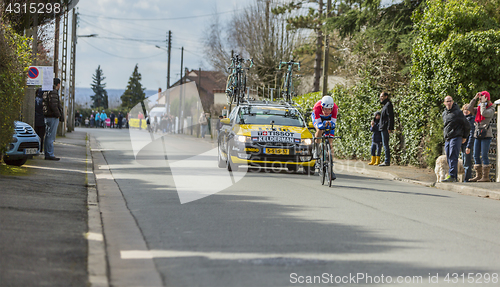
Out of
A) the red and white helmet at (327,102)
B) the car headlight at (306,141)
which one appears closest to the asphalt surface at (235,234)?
the red and white helmet at (327,102)

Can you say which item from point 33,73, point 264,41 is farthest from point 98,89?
point 33,73

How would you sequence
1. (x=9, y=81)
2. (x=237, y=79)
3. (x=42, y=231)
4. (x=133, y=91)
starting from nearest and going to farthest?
(x=42, y=231)
(x=9, y=81)
(x=237, y=79)
(x=133, y=91)

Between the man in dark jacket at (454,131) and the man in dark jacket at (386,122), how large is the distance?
3700 mm

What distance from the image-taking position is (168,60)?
2314 inches

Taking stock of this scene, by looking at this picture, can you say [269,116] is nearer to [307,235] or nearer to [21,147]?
[21,147]

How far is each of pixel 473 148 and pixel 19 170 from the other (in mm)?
9707

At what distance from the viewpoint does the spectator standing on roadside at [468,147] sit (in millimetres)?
12547

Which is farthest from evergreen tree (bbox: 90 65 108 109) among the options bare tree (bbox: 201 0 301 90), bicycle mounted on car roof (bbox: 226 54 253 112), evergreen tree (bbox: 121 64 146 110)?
bicycle mounted on car roof (bbox: 226 54 253 112)

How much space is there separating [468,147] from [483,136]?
1.75ft

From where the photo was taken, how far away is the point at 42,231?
222 inches

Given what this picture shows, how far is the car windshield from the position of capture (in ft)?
45.2

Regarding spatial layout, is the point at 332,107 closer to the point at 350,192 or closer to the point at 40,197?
the point at 350,192

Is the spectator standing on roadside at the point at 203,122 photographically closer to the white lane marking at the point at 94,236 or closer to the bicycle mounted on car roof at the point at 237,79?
the bicycle mounted on car roof at the point at 237,79

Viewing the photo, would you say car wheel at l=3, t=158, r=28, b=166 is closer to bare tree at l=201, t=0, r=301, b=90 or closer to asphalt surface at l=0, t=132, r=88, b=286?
asphalt surface at l=0, t=132, r=88, b=286
